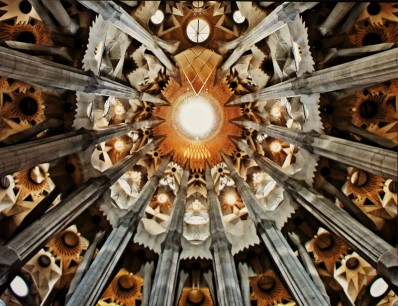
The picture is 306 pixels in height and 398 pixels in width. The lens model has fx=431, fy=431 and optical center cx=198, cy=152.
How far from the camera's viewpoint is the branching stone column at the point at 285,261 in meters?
12.3

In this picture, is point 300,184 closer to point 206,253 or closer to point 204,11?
point 206,253

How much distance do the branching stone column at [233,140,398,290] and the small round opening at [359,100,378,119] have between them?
3806 mm

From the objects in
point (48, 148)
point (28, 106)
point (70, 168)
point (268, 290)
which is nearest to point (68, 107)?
point (28, 106)

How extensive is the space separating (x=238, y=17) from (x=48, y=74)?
1035cm

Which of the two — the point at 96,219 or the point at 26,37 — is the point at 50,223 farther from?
the point at 26,37

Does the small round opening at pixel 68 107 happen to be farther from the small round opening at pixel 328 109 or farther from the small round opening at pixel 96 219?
the small round opening at pixel 328 109

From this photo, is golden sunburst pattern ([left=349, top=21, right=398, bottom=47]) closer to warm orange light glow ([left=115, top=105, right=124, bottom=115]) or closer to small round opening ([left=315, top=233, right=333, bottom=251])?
small round opening ([left=315, top=233, right=333, bottom=251])

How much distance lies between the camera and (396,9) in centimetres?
1503

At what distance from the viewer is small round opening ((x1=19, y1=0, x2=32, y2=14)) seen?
49.0ft

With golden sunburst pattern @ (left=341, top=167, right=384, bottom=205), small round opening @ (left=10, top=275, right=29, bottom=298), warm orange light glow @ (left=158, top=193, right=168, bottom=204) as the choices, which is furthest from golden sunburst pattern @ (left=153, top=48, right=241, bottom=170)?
small round opening @ (left=10, top=275, right=29, bottom=298)

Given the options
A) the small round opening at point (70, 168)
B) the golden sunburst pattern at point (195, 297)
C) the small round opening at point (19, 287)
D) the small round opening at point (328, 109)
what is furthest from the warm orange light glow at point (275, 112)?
the small round opening at point (19, 287)

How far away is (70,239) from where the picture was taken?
16.9m

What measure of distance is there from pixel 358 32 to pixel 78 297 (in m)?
13.0

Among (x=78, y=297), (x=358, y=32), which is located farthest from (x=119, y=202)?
(x=358, y=32)
